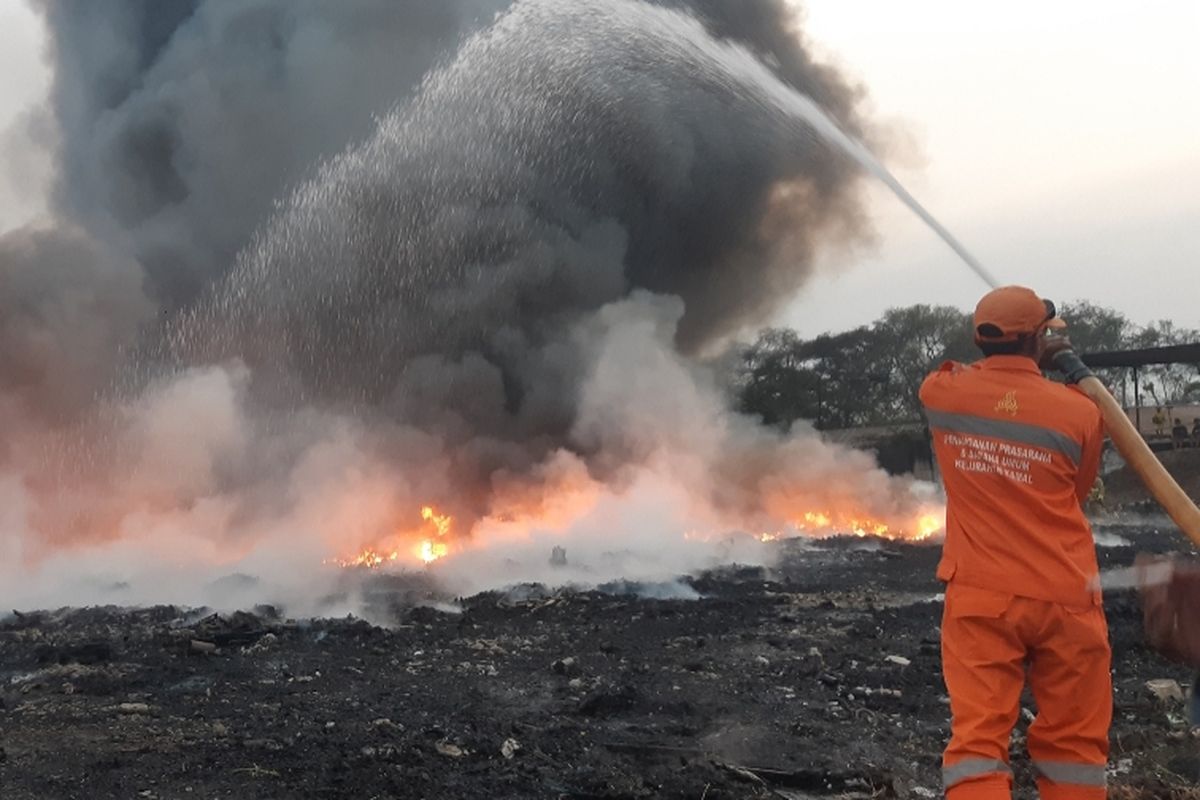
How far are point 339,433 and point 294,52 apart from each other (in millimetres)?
7007

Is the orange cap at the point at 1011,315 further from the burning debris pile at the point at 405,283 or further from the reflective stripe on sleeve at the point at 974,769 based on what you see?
the burning debris pile at the point at 405,283

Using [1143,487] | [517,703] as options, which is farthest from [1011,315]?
[1143,487]

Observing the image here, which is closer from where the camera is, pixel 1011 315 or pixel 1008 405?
pixel 1008 405

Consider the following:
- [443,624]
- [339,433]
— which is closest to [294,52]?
[339,433]

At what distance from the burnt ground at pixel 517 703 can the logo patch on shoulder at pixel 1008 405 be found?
1828 mm

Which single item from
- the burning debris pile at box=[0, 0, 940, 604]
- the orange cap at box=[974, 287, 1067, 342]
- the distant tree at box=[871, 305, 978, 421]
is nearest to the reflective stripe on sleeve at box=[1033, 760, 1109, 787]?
the orange cap at box=[974, 287, 1067, 342]

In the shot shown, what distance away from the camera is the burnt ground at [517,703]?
13.9 ft

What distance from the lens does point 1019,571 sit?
9.82 ft

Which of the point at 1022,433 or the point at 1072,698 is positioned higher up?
the point at 1022,433

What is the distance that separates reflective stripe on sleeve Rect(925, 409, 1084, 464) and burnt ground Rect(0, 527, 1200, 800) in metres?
1.67

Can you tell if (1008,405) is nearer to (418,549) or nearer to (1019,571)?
(1019,571)

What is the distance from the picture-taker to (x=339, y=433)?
15047mm

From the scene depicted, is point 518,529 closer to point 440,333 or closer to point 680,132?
point 440,333

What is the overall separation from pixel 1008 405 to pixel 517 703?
3.75m
